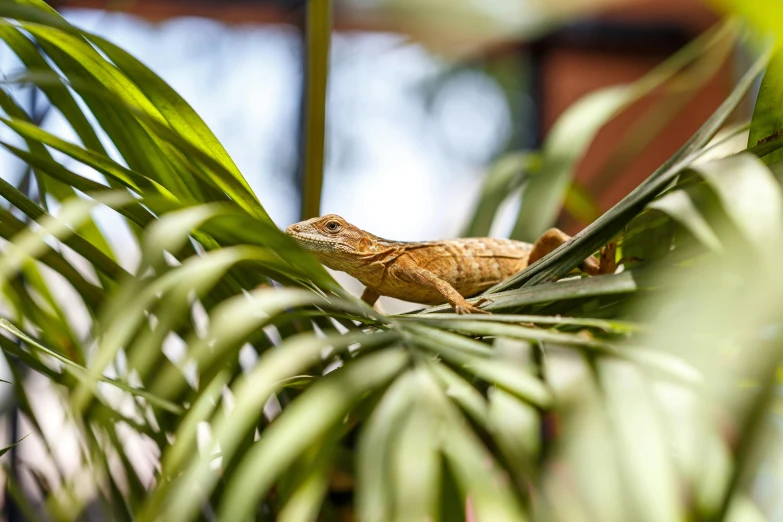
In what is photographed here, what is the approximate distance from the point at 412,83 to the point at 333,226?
2924 millimetres

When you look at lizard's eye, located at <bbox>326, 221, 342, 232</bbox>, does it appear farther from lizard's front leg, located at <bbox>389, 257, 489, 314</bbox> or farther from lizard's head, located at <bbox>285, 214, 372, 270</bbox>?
lizard's front leg, located at <bbox>389, 257, 489, 314</bbox>

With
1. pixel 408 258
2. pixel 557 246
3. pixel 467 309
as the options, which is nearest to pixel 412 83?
pixel 408 258

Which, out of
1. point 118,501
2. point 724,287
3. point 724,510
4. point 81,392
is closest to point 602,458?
point 724,510

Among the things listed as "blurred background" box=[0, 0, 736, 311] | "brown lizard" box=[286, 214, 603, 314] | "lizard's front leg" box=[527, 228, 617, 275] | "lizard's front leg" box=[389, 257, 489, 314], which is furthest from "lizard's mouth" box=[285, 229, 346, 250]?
"blurred background" box=[0, 0, 736, 311]

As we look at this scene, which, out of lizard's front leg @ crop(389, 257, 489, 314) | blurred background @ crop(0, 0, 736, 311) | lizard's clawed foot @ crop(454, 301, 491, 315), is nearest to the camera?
lizard's clawed foot @ crop(454, 301, 491, 315)

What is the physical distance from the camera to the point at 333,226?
1.28 m

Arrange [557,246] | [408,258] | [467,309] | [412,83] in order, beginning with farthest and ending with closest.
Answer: [412,83], [408,258], [557,246], [467,309]

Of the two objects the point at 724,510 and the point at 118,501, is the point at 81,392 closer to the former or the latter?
the point at 724,510

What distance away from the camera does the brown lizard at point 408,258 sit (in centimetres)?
126

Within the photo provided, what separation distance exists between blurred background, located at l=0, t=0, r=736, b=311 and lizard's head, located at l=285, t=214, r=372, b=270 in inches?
70.5

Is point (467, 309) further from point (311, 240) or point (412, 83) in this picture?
point (412, 83)

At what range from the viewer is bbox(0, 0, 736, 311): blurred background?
3.28m

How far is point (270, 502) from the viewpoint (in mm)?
823

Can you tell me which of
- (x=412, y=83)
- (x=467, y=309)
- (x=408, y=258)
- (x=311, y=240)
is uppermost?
(x=412, y=83)
